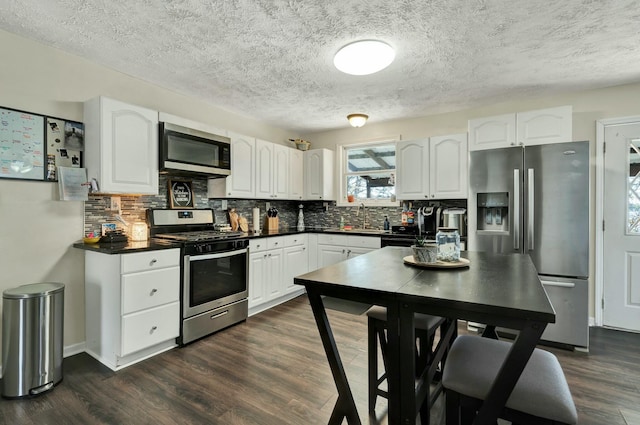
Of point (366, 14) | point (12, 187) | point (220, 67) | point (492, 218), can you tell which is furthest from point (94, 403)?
point (492, 218)

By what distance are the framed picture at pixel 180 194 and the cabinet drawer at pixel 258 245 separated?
809mm

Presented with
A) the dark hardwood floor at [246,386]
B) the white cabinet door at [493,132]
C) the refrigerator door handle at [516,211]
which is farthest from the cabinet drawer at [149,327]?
the white cabinet door at [493,132]

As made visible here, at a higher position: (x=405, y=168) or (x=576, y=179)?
(x=405, y=168)

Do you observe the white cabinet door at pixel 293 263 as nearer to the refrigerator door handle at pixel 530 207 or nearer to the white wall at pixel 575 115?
the white wall at pixel 575 115

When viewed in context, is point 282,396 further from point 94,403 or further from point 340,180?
point 340,180

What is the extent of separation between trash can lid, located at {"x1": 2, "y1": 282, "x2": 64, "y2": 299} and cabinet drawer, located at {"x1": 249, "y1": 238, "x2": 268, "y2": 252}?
165 cm

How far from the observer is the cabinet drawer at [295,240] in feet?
13.0

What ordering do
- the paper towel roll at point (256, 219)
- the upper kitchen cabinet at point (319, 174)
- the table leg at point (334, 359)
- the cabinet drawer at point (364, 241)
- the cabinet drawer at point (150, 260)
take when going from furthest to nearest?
the upper kitchen cabinet at point (319, 174) → the paper towel roll at point (256, 219) → the cabinet drawer at point (364, 241) → the cabinet drawer at point (150, 260) → the table leg at point (334, 359)

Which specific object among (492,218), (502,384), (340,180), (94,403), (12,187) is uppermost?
(340,180)

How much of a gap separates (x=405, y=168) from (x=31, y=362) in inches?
151

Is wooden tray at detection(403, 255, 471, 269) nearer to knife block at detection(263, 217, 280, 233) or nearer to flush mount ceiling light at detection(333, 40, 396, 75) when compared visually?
flush mount ceiling light at detection(333, 40, 396, 75)

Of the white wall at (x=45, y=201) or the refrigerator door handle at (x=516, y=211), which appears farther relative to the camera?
the refrigerator door handle at (x=516, y=211)

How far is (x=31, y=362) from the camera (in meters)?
1.99

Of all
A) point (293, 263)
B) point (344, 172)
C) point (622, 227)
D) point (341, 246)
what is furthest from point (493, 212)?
point (293, 263)
